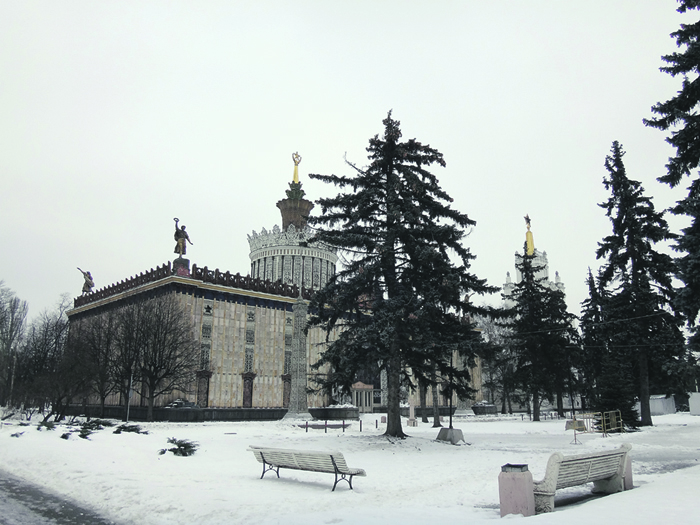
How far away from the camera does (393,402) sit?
2205cm

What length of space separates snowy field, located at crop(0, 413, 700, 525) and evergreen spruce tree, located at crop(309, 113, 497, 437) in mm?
3473

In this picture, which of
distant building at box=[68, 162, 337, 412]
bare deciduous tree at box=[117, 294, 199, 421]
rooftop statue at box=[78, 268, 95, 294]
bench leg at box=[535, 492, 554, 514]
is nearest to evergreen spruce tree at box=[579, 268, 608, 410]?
distant building at box=[68, 162, 337, 412]

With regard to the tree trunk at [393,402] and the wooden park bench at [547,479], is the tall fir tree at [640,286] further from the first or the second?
the wooden park bench at [547,479]

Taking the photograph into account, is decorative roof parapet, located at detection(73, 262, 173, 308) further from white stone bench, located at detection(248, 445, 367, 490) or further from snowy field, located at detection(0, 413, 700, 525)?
white stone bench, located at detection(248, 445, 367, 490)

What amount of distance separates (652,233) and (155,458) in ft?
101

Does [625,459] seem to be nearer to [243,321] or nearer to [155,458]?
[155,458]

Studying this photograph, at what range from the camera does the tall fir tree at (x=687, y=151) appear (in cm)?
1521

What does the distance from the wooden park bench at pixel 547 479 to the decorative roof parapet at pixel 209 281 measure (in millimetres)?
38448

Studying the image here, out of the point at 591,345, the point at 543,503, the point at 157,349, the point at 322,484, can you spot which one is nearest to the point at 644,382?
the point at 591,345

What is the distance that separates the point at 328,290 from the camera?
22812 millimetres

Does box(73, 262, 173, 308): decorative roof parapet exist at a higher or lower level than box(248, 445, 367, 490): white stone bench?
higher

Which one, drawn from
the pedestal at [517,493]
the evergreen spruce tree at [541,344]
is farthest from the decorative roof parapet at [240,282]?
the pedestal at [517,493]

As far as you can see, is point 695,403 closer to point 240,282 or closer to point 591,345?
point 591,345

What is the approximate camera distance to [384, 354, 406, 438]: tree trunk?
21.5 meters
